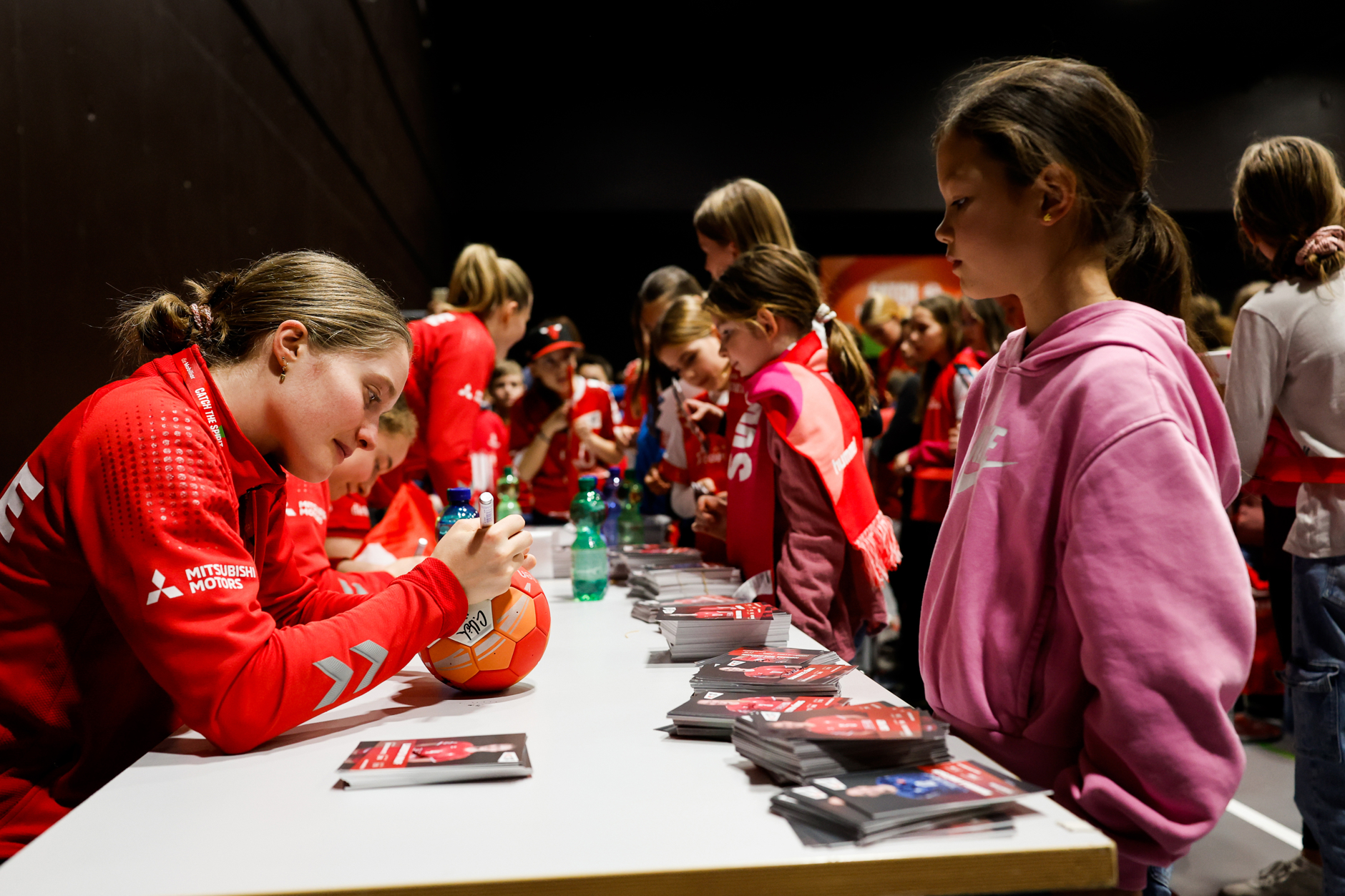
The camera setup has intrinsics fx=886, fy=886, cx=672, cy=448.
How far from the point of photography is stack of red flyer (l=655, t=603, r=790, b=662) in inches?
57.9

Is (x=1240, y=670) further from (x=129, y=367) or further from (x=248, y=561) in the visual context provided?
(x=129, y=367)

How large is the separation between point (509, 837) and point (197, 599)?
0.48 metres

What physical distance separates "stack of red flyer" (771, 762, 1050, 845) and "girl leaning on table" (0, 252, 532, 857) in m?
0.58

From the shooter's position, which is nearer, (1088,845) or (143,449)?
(1088,845)

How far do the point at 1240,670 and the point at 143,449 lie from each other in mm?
1212

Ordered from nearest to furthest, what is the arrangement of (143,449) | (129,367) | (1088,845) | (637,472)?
(1088,845) → (143,449) → (129,367) → (637,472)

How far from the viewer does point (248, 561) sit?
1.10 meters

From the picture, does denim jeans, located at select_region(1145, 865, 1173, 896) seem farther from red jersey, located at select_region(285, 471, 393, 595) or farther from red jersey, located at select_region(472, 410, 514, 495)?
red jersey, located at select_region(472, 410, 514, 495)

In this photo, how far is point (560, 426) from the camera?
4.40 meters

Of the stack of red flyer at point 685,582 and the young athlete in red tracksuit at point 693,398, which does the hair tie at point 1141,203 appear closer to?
the stack of red flyer at point 685,582

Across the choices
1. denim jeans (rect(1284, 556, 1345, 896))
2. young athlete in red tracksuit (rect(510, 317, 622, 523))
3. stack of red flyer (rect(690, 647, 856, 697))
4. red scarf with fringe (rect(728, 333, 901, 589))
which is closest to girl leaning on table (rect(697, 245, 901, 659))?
red scarf with fringe (rect(728, 333, 901, 589))

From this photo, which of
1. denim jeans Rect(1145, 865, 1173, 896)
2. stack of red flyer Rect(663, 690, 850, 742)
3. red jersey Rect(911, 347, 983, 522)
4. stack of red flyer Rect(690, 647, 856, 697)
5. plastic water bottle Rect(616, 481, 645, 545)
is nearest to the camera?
stack of red flyer Rect(663, 690, 850, 742)

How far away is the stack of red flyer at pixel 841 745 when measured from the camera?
2.99 ft

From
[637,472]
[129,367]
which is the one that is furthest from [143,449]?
[637,472]
